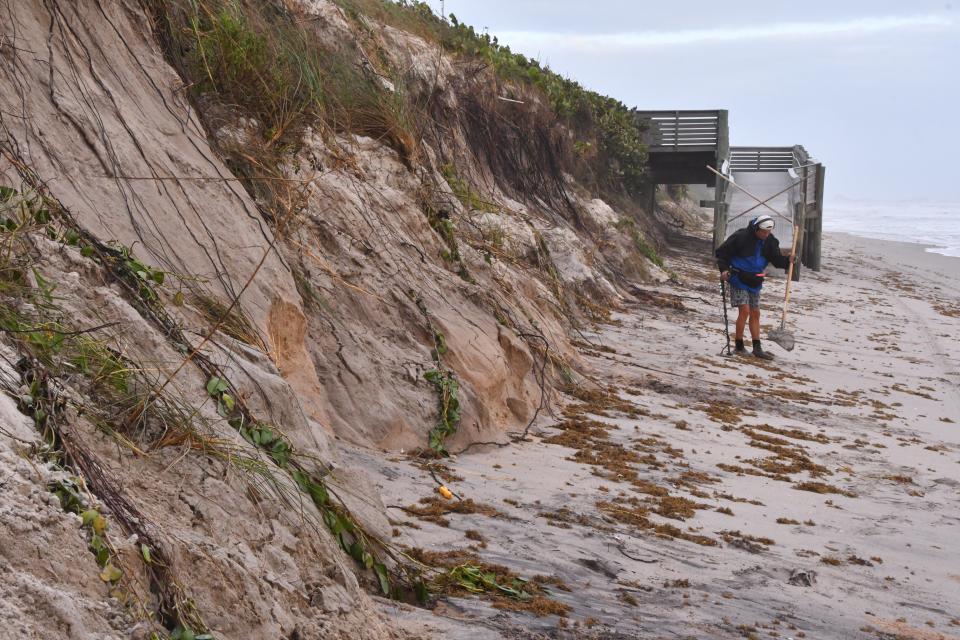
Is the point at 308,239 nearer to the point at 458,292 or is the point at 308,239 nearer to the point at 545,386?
the point at 458,292

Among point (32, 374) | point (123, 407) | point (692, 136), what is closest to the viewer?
point (32, 374)

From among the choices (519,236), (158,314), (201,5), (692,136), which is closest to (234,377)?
(158,314)

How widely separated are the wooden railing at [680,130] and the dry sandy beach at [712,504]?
13725 mm

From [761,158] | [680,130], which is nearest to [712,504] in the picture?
[680,130]

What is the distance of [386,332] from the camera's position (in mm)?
6023

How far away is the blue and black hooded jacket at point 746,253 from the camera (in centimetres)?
1088

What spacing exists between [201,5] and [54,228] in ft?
10.7

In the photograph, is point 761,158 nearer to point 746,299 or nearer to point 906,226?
point 746,299

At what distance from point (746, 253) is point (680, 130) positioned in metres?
13.4

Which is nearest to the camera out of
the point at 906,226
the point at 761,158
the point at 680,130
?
the point at 680,130

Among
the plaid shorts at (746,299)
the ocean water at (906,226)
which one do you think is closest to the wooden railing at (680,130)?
the plaid shorts at (746,299)

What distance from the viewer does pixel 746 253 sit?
10.9 m

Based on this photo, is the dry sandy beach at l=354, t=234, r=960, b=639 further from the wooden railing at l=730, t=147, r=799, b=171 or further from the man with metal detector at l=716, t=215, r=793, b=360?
the wooden railing at l=730, t=147, r=799, b=171

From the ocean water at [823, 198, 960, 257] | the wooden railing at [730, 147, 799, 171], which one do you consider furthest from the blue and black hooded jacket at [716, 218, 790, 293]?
the ocean water at [823, 198, 960, 257]
